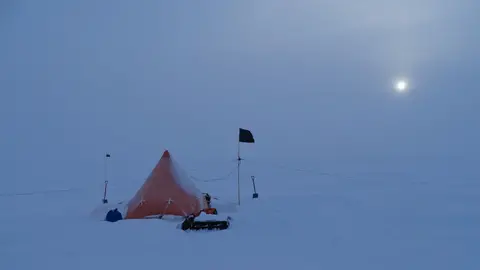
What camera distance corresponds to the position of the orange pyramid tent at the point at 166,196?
11047 mm

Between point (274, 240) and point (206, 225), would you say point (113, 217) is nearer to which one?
point (206, 225)

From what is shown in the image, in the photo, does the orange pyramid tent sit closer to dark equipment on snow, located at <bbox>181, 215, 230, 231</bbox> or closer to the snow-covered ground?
the snow-covered ground

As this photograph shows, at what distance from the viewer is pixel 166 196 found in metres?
11.3

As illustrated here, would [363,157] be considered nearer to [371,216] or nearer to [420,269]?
[371,216]

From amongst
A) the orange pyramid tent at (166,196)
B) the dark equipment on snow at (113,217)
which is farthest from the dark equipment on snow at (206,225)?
the dark equipment on snow at (113,217)

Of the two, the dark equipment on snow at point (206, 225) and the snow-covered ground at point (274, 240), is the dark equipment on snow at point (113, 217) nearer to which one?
the snow-covered ground at point (274, 240)

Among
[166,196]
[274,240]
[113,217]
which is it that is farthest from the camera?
[166,196]

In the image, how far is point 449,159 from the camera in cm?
3462

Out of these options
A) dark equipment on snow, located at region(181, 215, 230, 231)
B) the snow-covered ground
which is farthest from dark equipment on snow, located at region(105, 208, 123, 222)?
dark equipment on snow, located at region(181, 215, 230, 231)

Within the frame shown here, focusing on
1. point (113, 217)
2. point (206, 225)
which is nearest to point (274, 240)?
point (206, 225)

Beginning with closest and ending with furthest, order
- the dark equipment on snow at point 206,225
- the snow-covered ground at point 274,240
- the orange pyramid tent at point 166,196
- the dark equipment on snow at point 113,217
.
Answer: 1. the snow-covered ground at point 274,240
2. the dark equipment on snow at point 206,225
3. the dark equipment on snow at point 113,217
4. the orange pyramid tent at point 166,196

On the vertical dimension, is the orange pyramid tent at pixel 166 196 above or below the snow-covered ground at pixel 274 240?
above

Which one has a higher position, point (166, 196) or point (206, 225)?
point (166, 196)

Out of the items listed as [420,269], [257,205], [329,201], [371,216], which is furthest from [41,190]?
[420,269]
